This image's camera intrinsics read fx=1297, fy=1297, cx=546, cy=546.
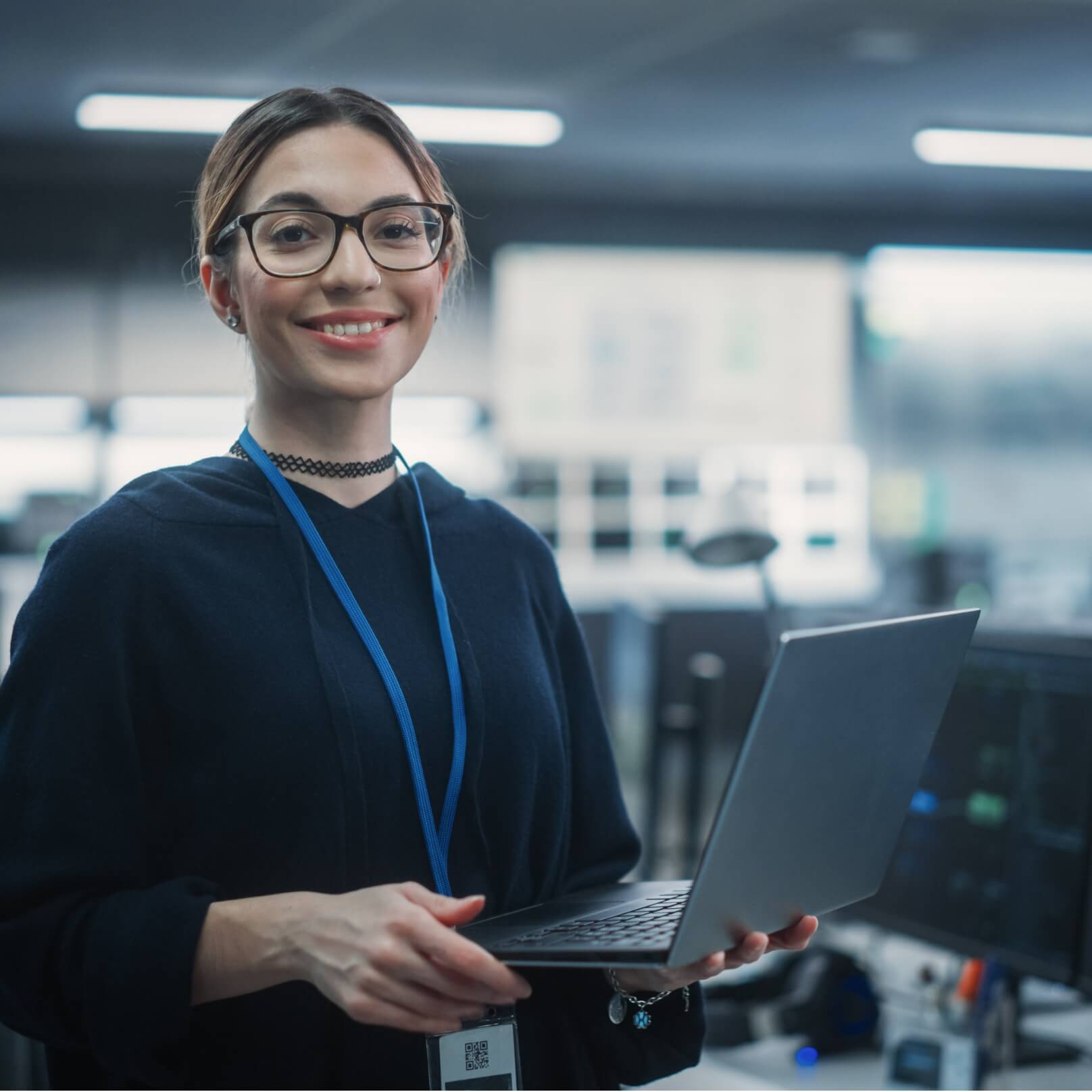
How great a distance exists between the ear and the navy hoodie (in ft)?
0.43

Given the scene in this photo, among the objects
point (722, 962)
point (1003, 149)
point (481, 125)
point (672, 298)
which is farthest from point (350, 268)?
point (672, 298)

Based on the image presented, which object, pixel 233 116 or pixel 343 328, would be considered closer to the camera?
pixel 343 328

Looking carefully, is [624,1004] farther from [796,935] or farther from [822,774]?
[822,774]

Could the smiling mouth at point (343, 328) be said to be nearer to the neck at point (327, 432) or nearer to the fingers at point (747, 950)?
the neck at point (327, 432)

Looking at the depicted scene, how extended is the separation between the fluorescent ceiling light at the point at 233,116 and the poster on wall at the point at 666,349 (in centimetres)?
107

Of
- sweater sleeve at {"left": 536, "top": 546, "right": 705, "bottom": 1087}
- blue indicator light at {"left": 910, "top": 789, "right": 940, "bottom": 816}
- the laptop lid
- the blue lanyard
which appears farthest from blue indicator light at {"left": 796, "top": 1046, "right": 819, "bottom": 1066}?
the blue lanyard

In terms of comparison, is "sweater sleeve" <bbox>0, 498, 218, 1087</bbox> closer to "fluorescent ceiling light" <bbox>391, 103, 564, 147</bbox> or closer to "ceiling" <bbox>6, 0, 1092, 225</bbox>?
"ceiling" <bbox>6, 0, 1092, 225</bbox>

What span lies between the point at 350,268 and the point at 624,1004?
615 millimetres

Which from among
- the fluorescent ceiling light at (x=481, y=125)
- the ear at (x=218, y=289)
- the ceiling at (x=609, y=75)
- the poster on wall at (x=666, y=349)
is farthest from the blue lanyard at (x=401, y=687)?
the poster on wall at (x=666, y=349)

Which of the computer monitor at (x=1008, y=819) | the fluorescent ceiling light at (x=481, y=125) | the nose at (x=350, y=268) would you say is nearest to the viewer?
the nose at (x=350, y=268)

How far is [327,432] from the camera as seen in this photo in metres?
1.05

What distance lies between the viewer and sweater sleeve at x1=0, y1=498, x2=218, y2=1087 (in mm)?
851

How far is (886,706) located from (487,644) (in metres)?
0.34

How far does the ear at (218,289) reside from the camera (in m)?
1.05
